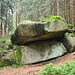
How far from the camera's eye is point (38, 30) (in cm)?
1145

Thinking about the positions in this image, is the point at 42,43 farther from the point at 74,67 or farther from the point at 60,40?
the point at 74,67

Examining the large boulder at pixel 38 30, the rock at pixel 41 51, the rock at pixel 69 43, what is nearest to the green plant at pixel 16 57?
the rock at pixel 41 51

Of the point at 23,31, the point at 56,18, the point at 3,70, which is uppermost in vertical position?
the point at 56,18

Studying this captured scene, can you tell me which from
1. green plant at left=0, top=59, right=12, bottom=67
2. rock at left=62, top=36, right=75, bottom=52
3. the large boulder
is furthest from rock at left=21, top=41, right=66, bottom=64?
green plant at left=0, top=59, right=12, bottom=67

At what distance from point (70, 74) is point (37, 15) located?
2508 centimetres

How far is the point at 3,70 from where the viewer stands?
10.6 metres

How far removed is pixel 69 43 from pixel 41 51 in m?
2.03

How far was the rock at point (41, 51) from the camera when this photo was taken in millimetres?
11945

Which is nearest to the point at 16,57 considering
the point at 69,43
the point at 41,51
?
the point at 41,51

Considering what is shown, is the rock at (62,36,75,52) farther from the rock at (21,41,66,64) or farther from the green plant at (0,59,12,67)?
the green plant at (0,59,12,67)

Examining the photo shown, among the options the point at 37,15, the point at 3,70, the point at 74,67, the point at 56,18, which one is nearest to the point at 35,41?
the point at 56,18

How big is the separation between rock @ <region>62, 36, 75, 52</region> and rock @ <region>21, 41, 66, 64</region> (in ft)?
1.21

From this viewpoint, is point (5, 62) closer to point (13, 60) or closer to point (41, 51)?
point (13, 60)

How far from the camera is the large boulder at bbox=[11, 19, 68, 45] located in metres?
11.4
